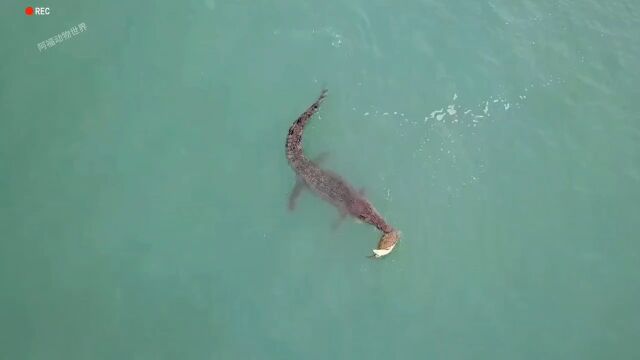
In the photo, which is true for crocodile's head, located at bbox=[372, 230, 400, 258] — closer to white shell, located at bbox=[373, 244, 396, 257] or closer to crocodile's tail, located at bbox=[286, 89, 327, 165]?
white shell, located at bbox=[373, 244, 396, 257]

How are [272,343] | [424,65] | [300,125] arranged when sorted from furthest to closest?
[424,65], [300,125], [272,343]

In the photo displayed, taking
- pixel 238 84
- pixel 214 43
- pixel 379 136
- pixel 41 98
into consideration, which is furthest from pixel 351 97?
pixel 41 98

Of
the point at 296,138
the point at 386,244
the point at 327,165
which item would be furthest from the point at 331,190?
the point at 386,244

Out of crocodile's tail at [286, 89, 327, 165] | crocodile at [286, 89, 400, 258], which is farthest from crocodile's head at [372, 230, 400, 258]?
crocodile's tail at [286, 89, 327, 165]

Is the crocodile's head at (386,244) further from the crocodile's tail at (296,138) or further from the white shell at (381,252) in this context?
the crocodile's tail at (296,138)

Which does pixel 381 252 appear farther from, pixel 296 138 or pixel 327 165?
pixel 296 138

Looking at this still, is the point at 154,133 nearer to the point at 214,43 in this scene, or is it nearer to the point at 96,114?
the point at 96,114
